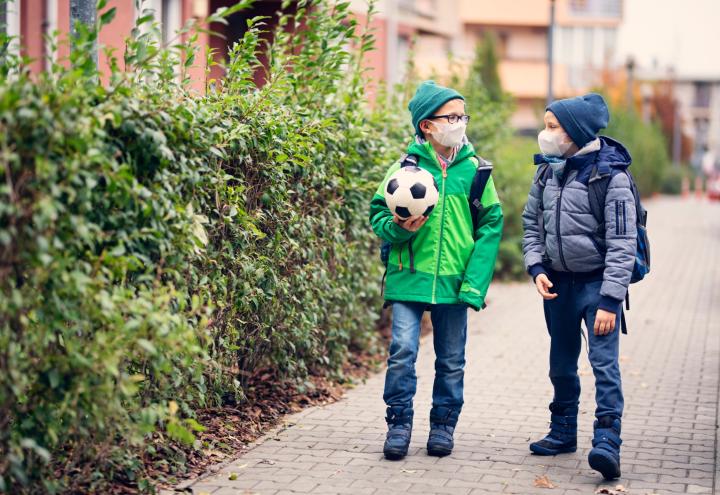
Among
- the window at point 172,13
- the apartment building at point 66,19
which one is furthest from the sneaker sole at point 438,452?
the window at point 172,13

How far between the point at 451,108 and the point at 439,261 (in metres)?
0.79

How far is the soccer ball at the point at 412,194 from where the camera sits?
5.66 metres

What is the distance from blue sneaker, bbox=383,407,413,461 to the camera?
19.1 ft

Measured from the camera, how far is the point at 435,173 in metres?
5.89

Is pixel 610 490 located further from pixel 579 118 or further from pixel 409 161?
pixel 409 161

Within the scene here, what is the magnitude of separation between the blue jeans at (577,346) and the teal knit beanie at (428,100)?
3.48 ft

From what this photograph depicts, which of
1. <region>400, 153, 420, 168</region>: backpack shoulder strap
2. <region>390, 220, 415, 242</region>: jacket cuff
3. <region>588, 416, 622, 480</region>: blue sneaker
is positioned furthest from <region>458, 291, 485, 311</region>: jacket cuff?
<region>588, 416, 622, 480</region>: blue sneaker

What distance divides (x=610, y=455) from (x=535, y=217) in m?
1.29

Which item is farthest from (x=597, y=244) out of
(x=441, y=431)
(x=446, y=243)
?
(x=441, y=431)

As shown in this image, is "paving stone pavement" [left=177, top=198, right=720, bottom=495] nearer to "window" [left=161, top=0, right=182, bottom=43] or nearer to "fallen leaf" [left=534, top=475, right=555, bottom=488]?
"fallen leaf" [left=534, top=475, right=555, bottom=488]

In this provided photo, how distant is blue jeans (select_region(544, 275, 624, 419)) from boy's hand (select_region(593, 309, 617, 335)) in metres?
0.06

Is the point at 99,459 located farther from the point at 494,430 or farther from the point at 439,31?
the point at 439,31

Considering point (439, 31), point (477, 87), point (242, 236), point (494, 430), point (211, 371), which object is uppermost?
point (439, 31)

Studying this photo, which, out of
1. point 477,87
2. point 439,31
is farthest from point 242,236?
point 439,31
